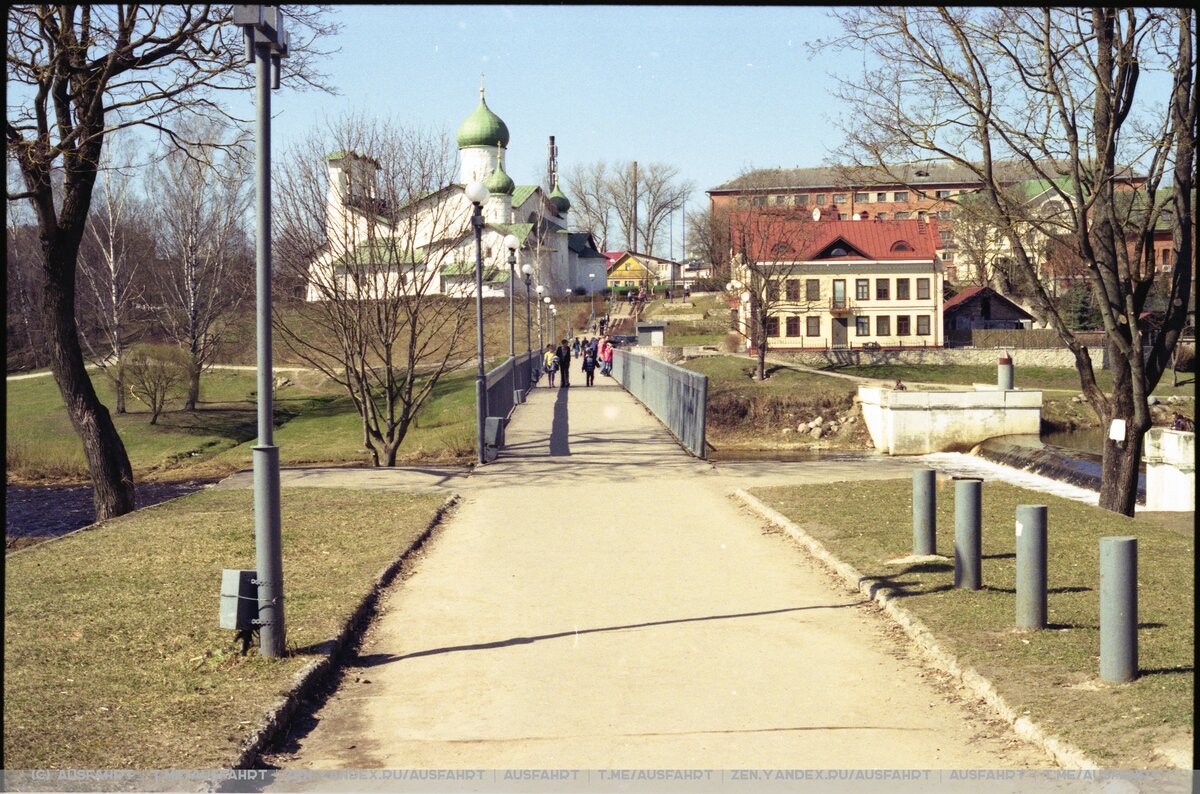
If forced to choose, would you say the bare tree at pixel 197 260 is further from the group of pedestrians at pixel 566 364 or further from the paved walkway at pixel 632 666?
the paved walkway at pixel 632 666

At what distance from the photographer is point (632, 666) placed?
7.67 meters

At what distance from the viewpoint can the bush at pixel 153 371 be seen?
4453 centimetres

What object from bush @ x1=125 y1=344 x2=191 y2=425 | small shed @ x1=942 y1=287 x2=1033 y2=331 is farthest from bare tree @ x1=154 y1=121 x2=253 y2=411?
small shed @ x1=942 y1=287 x2=1033 y2=331

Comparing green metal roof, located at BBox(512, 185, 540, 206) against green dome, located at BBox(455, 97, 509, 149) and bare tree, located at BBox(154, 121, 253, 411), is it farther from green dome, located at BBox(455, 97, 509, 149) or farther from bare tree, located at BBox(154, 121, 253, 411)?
bare tree, located at BBox(154, 121, 253, 411)

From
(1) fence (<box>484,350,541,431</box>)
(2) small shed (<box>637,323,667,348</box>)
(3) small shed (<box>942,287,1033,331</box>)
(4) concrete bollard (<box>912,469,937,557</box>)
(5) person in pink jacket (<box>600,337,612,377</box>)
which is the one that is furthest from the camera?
(3) small shed (<box>942,287,1033,331</box>)

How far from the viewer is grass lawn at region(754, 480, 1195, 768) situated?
5.98 m

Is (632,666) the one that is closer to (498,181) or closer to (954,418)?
(954,418)

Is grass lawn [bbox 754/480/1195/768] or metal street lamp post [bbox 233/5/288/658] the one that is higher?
metal street lamp post [bbox 233/5/288/658]

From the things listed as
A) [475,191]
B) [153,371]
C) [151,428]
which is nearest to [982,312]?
[153,371]

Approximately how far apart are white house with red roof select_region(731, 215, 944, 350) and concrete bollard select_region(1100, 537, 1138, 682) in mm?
61560

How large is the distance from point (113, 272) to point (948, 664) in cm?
4416

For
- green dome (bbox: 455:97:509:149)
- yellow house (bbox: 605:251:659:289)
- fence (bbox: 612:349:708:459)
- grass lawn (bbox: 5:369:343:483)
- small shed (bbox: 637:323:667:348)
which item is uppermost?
green dome (bbox: 455:97:509:149)

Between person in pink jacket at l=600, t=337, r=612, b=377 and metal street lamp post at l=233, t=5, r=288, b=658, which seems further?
person in pink jacket at l=600, t=337, r=612, b=377

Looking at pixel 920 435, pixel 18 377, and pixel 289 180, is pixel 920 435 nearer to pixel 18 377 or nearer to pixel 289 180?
pixel 289 180
